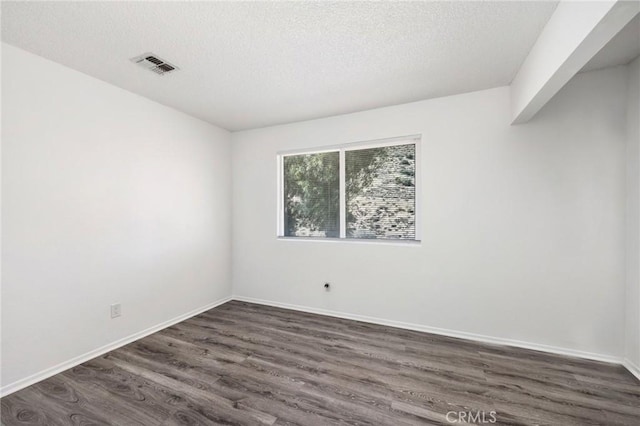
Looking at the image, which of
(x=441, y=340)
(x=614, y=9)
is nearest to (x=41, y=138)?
(x=614, y=9)

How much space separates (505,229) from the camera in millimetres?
2518

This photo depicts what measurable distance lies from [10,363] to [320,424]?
2.24 meters

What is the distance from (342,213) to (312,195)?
1.68ft

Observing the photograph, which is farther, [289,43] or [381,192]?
[381,192]

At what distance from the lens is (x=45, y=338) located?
6.68 feet

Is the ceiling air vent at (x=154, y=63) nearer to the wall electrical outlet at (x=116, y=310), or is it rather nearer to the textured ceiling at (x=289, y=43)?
the textured ceiling at (x=289, y=43)

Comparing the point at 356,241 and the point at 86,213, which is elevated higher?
the point at 86,213

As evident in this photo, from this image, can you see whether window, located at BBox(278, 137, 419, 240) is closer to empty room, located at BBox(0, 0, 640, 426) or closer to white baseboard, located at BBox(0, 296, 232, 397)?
empty room, located at BBox(0, 0, 640, 426)

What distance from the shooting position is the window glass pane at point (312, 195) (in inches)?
135

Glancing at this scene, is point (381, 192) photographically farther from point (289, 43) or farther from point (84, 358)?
point (84, 358)

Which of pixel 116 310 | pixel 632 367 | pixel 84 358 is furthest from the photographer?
pixel 116 310

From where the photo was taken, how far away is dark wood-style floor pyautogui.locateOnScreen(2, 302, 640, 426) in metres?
1.64

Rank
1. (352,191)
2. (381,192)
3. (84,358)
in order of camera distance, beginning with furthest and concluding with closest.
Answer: (352,191)
(381,192)
(84,358)

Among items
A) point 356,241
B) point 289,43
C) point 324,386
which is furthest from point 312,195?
point 324,386
